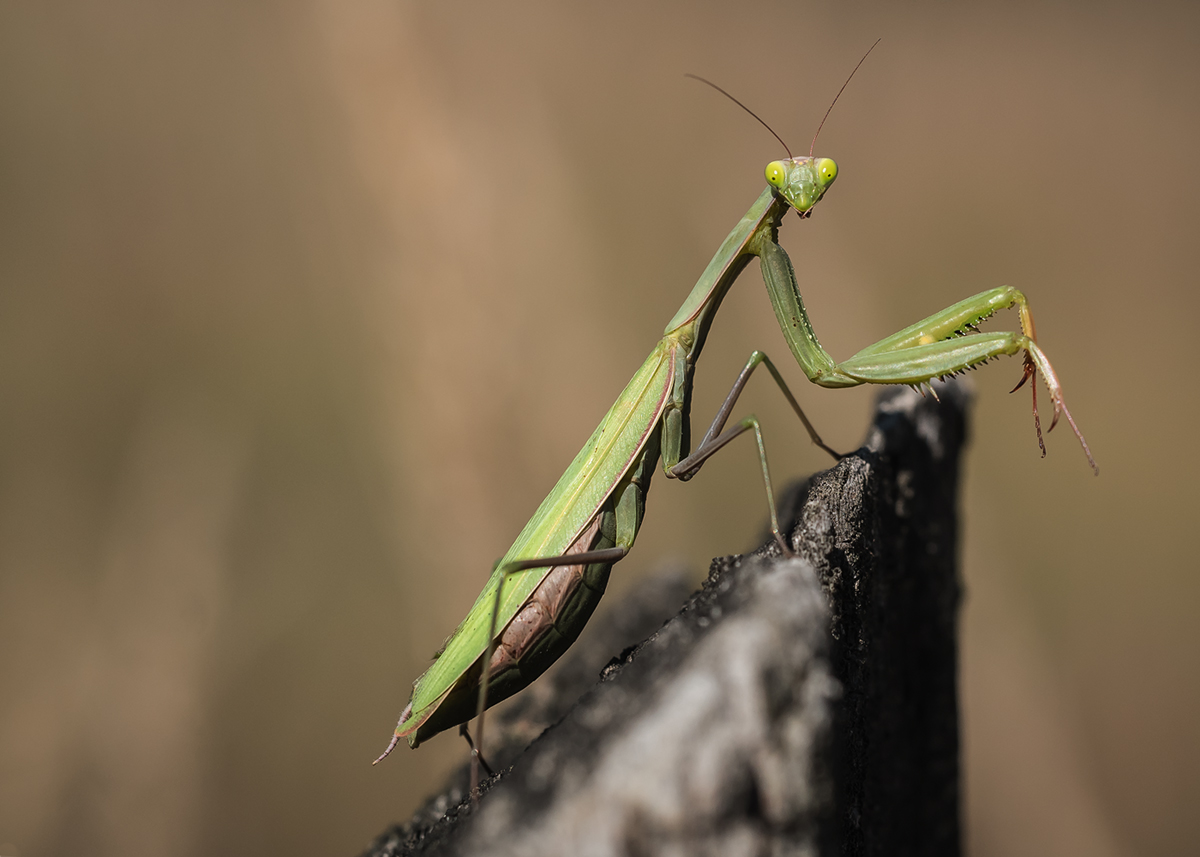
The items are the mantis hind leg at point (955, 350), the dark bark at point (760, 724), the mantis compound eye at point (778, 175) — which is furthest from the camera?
the mantis compound eye at point (778, 175)

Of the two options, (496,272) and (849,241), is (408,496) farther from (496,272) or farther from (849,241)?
(849,241)

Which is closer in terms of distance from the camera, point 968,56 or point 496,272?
point 496,272

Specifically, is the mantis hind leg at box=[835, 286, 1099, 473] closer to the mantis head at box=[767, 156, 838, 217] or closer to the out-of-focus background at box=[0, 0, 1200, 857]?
the mantis head at box=[767, 156, 838, 217]

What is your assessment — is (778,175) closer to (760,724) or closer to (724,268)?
(724,268)

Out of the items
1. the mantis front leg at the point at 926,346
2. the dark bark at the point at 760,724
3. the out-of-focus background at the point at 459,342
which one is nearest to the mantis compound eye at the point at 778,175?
the mantis front leg at the point at 926,346

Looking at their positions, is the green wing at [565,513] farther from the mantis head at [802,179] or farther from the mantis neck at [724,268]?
the mantis head at [802,179]

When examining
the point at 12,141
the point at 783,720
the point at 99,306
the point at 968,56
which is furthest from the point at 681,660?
the point at 968,56

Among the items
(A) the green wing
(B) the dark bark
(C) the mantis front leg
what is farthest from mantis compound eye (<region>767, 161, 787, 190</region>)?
(B) the dark bark
